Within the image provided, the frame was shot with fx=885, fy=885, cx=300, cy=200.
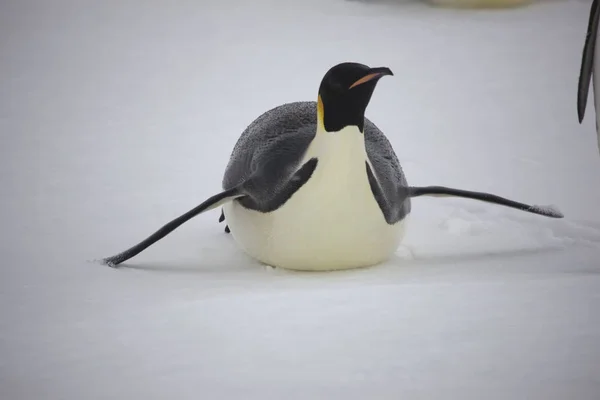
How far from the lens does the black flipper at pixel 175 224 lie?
1.93 metres

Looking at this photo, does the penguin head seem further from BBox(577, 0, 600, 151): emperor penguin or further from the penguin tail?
BBox(577, 0, 600, 151): emperor penguin

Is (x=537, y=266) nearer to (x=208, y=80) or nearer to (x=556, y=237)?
(x=556, y=237)

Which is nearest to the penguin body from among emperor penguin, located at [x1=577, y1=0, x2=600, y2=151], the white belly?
the white belly

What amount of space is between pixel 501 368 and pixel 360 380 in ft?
0.72

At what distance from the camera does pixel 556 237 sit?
219 cm

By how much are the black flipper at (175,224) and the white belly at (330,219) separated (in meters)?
0.07

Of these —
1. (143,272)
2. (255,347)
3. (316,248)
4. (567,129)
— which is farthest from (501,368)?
(567,129)

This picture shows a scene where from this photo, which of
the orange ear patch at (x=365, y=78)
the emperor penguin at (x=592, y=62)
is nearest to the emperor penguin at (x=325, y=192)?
the orange ear patch at (x=365, y=78)

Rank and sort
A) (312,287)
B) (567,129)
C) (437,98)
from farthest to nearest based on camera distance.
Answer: (437,98)
(567,129)
(312,287)

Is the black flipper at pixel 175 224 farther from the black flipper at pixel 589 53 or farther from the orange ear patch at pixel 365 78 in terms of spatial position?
the black flipper at pixel 589 53

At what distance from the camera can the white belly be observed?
1795 mm

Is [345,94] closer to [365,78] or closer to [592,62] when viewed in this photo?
[365,78]

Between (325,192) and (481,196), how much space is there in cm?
52

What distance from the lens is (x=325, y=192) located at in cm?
179
